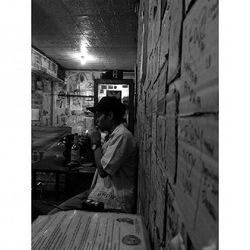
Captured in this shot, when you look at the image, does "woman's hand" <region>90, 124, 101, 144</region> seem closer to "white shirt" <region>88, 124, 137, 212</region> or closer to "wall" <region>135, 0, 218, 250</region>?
"white shirt" <region>88, 124, 137, 212</region>

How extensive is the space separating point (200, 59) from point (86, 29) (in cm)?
506

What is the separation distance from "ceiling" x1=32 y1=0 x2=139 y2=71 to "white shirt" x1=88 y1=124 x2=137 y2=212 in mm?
2330

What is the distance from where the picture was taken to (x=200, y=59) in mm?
391

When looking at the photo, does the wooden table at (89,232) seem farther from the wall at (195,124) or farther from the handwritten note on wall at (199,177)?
the handwritten note on wall at (199,177)

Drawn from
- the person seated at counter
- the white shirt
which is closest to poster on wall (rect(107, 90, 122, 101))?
the person seated at counter

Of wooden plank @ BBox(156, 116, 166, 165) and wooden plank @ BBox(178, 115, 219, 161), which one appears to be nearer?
wooden plank @ BBox(178, 115, 219, 161)

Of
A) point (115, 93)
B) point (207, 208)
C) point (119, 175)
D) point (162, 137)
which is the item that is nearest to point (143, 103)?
point (119, 175)

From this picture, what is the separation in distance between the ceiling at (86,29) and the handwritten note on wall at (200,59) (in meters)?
3.62

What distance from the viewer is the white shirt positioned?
222cm

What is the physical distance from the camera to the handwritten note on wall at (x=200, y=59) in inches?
13.1

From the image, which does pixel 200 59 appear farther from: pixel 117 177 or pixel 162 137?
pixel 117 177

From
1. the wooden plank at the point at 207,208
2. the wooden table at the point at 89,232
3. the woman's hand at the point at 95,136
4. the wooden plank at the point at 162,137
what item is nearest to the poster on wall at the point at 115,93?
the woman's hand at the point at 95,136

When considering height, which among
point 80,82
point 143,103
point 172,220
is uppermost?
point 80,82
